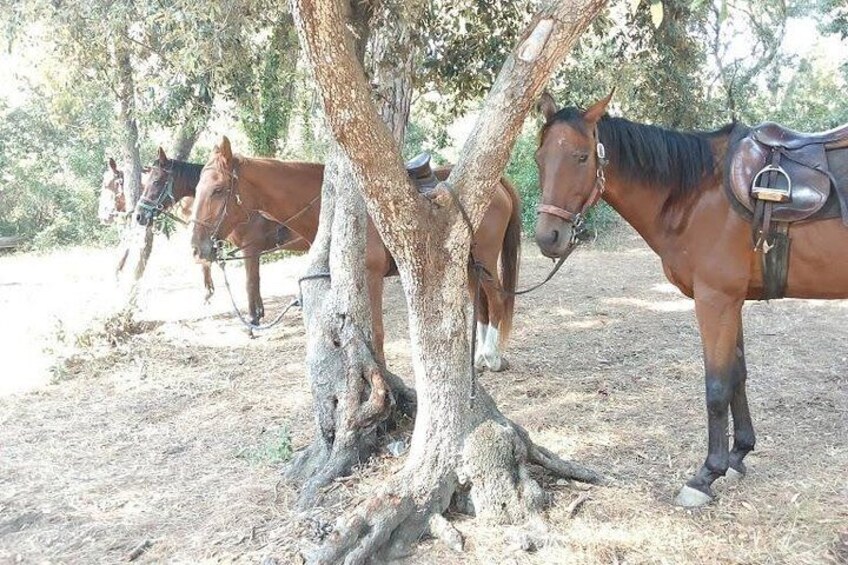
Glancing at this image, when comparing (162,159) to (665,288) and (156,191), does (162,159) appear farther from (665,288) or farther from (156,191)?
(665,288)

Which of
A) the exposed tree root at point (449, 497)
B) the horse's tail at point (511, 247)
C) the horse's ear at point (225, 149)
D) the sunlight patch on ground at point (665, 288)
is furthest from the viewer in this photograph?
the sunlight patch on ground at point (665, 288)

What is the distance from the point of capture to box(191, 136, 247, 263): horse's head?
5641 mm

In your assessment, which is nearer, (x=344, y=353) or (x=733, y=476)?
(x=733, y=476)

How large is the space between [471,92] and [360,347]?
3.16 metres

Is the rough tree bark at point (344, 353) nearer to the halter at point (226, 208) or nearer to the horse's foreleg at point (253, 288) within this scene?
the halter at point (226, 208)

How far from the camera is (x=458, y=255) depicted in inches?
118

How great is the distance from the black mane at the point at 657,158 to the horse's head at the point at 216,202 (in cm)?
337

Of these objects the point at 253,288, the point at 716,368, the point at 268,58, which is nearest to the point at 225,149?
the point at 268,58

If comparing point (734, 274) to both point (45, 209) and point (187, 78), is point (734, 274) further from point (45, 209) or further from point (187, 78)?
point (45, 209)

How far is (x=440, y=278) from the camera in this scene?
299 cm

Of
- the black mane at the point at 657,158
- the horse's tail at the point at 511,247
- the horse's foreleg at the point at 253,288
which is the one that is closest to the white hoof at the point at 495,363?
the horse's tail at the point at 511,247

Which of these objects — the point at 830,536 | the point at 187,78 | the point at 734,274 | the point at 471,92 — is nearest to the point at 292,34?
the point at 187,78

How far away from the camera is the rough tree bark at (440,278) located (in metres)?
2.57

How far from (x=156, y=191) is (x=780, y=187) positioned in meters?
6.24
